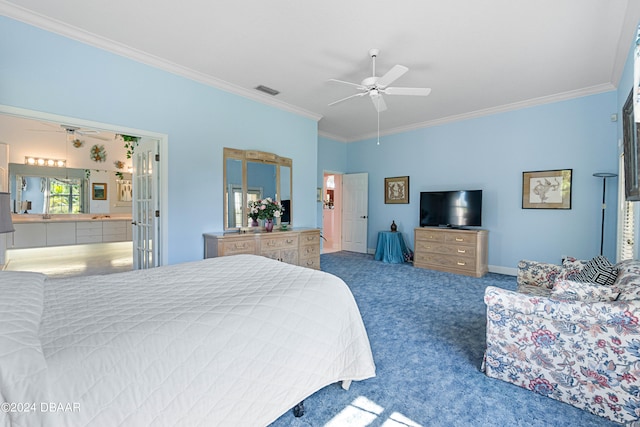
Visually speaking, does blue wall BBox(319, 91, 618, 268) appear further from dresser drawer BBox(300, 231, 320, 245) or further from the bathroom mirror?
the bathroom mirror

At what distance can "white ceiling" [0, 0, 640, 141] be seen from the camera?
2443 millimetres

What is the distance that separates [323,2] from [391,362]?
2.99 metres

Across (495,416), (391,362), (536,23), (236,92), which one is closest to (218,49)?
(236,92)

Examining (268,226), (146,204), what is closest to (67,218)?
(146,204)

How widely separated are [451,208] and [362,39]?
3.56 m

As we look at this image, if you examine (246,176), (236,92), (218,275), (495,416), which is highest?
(236,92)

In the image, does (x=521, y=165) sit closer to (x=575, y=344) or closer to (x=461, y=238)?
(x=461, y=238)

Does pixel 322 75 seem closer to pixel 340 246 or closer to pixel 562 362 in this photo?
pixel 562 362

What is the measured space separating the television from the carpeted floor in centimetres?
191

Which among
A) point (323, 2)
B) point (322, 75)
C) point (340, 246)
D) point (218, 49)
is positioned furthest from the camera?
point (340, 246)

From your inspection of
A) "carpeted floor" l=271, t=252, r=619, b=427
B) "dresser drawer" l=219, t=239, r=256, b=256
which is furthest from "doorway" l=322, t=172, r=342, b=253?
"carpeted floor" l=271, t=252, r=619, b=427

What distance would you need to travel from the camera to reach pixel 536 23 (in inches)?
103

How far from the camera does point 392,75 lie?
2889 millimetres

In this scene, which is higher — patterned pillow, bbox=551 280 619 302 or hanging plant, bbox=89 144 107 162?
hanging plant, bbox=89 144 107 162
